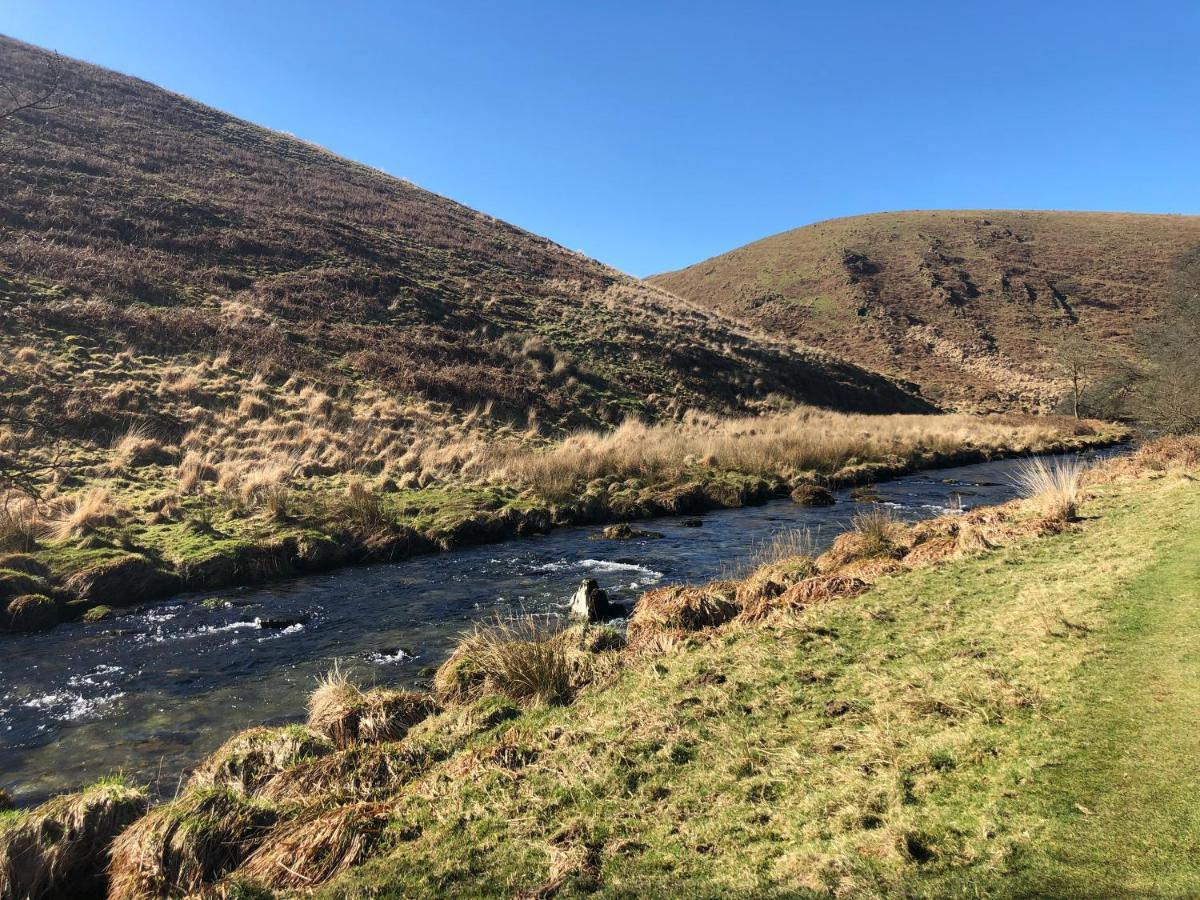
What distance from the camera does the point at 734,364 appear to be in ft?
143

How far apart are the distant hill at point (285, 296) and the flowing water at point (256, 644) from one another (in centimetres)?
1130

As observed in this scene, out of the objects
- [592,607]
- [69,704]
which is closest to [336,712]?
[69,704]

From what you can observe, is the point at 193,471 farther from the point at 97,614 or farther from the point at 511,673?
the point at 511,673

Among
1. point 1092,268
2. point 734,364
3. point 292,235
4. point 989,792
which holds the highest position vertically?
point 1092,268

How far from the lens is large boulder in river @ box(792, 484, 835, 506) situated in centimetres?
2155

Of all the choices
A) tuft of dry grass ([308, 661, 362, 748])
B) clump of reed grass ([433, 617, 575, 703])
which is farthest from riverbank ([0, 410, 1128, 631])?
clump of reed grass ([433, 617, 575, 703])

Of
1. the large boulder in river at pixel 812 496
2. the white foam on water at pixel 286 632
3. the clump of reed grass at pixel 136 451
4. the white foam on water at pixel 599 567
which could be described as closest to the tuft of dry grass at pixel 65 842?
the white foam on water at pixel 286 632

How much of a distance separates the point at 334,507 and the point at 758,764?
14.1 meters

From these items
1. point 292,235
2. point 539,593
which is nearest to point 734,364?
point 292,235

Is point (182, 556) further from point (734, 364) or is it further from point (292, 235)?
point (734, 364)

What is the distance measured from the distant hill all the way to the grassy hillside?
796 inches

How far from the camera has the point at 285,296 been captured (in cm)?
3325

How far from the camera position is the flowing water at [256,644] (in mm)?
7625

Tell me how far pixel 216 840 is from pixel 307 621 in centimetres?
705
